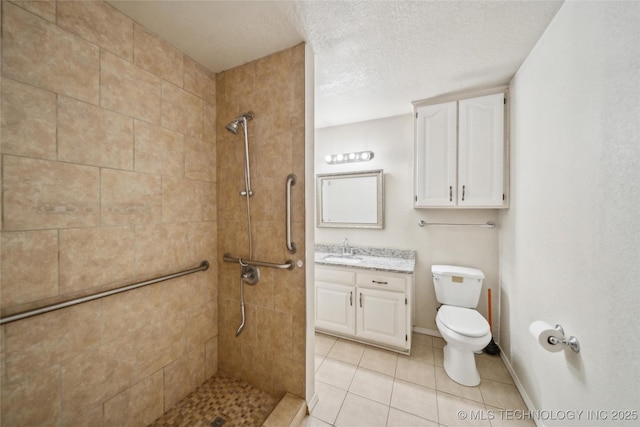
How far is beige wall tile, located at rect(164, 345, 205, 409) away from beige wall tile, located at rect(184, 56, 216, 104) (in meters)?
1.86

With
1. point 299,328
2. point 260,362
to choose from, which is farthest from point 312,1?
point 260,362

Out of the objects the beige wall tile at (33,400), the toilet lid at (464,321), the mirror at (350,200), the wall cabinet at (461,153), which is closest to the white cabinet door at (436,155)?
the wall cabinet at (461,153)

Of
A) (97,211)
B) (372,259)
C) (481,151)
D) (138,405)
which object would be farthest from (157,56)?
(481,151)

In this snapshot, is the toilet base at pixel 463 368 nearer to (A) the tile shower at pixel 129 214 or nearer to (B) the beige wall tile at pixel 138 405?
(A) the tile shower at pixel 129 214

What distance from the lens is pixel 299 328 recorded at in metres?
1.40

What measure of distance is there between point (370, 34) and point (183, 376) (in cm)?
255

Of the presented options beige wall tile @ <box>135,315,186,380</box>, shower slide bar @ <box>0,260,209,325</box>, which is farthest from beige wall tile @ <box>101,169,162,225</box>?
beige wall tile @ <box>135,315,186,380</box>

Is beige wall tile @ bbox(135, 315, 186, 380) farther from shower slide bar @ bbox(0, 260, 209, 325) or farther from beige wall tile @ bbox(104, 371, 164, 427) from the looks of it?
shower slide bar @ bbox(0, 260, 209, 325)

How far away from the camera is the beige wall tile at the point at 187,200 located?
135 centimetres

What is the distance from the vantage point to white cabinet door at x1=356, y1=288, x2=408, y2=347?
1.96 meters

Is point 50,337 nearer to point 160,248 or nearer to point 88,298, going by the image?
point 88,298

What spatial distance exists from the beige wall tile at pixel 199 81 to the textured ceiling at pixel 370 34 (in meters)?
0.06

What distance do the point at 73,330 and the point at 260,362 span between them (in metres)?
1.03

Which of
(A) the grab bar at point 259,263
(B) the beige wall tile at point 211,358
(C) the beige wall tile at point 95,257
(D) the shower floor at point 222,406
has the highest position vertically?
(C) the beige wall tile at point 95,257
